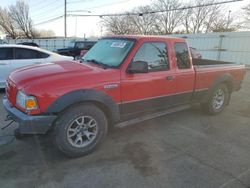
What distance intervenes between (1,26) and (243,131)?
230 feet

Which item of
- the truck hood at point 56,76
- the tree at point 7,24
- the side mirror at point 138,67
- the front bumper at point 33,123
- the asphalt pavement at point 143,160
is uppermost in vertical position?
the tree at point 7,24

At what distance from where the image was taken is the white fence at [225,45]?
1388 centimetres

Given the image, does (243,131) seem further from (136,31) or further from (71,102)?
(136,31)

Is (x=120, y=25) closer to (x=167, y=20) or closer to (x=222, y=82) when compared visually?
(x=167, y=20)

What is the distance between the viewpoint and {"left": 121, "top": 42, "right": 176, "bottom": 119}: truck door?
381 cm

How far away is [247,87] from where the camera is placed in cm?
934

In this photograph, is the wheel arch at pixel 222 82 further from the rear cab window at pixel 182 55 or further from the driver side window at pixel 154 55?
the driver side window at pixel 154 55

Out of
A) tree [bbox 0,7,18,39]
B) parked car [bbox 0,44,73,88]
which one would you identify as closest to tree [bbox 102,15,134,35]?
tree [bbox 0,7,18,39]

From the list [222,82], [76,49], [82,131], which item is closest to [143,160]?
[82,131]

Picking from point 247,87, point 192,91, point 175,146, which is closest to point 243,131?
point 192,91

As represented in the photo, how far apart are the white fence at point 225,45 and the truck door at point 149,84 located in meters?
11.7

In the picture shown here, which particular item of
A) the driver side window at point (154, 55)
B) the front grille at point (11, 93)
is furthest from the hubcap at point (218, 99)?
the front grille at point (11, 93)

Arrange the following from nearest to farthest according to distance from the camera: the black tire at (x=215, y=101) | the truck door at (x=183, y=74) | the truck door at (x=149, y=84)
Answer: the truck door at (x=149, y=84)
the truck door at (x=183, y=74)
the black tire at (x=215, y=101)

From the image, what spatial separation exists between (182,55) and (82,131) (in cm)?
253
